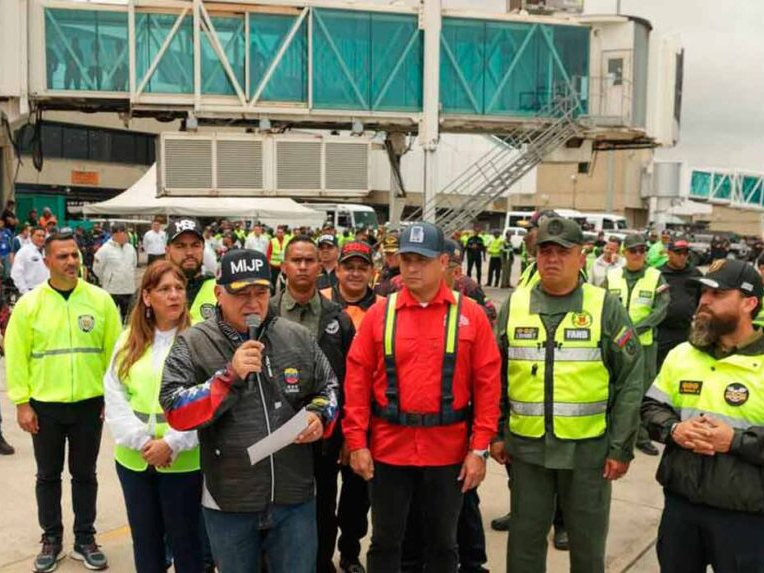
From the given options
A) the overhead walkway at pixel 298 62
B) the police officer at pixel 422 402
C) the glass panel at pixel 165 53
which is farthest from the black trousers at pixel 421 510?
the glass panel at pixel 165 53

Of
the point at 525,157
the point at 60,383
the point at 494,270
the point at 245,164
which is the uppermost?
the point at 525,157

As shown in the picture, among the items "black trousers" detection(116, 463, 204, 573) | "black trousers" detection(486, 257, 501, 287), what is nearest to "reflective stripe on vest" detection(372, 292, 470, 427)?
"black trousers" detection(116, 463, 204, 573)

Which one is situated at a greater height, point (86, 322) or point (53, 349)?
point (86, 322)

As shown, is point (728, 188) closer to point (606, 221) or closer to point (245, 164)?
point (606, 221)

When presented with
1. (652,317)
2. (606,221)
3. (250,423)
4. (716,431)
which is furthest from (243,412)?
(606,221)

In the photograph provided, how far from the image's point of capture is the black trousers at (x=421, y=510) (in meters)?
3.67

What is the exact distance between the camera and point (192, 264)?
4652 mm

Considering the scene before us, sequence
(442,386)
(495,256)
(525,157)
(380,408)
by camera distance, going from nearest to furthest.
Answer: (442,386)
(380,408)
(525,157)
(495,256)

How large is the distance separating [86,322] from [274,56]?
16323 millimetres

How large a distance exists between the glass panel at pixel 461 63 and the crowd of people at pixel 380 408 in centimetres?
1656

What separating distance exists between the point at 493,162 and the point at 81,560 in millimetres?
18761

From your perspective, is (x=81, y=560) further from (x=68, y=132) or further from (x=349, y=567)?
(x=68, y=132)

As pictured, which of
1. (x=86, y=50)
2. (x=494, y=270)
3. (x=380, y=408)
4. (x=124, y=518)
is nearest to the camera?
(x=380, y=408)

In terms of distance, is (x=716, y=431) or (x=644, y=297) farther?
(x=644, y=297)
